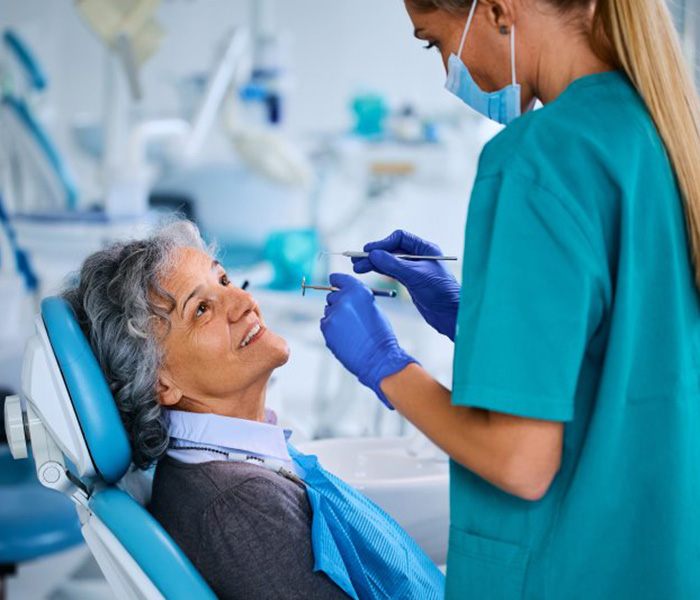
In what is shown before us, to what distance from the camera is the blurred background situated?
2.74m

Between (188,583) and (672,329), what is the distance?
0.62 meters

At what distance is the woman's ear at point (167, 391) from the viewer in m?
1.31

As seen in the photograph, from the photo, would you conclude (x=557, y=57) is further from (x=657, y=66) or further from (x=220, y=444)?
(x=220, y=444)

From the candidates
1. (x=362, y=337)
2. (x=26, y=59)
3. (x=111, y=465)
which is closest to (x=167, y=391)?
(x=111, y=465)

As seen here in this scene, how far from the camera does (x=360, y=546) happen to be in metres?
1.31

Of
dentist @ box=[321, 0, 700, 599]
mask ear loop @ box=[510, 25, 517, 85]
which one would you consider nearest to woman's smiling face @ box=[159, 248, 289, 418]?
dentist @ box=[321, 0, 700, 599]

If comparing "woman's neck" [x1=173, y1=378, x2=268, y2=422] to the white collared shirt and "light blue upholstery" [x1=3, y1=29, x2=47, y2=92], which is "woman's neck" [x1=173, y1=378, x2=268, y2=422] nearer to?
the white collared shirt

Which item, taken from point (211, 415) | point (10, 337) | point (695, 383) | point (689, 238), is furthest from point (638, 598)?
point (10, 337)

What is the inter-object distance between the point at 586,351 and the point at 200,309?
641mm

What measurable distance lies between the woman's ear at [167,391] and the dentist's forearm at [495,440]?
522 millimetres

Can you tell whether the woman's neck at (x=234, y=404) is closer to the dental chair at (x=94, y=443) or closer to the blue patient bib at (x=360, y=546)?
the blue patient bib at (x=360, y=546)

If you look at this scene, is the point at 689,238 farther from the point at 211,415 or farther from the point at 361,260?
the point at 211,415

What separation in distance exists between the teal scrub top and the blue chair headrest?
43cm

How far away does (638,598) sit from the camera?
94cm
